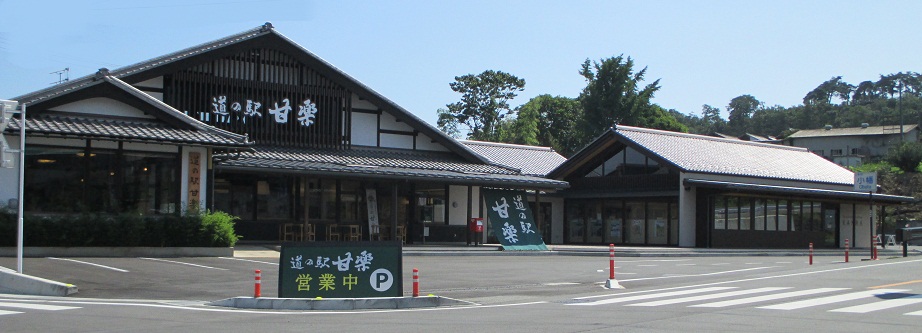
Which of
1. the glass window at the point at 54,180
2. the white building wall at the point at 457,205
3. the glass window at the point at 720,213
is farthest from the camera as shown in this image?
the glass window at the point at 720,213

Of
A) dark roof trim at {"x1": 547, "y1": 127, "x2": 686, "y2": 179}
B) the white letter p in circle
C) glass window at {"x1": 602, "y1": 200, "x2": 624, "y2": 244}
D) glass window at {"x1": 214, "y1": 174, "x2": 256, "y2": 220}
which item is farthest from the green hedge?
glass window at {"x1": 602, "y1": 200, "x2": 624, "y2": 244}

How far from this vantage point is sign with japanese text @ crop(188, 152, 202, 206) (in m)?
24.5

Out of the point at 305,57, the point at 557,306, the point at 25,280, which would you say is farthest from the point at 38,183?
the point at 557,306

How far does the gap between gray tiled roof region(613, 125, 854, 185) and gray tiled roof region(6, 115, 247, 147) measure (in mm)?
19793

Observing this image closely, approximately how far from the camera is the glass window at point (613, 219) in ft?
133

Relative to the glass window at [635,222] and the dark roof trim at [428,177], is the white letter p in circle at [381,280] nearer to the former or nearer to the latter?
the dark roof trim at [428,177]

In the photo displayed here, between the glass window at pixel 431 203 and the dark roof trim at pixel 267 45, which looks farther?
the glass window at pixel 431 203

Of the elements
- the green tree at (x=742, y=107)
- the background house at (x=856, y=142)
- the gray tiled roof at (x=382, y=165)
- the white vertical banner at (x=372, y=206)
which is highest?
the green tree at (x=742, y=107)

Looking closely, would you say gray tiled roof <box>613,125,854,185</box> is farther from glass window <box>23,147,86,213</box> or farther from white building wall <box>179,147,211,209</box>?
glass window <box>23,147,86,213</box>

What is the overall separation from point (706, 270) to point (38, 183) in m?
17.1

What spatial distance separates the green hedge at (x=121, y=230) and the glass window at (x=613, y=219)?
2084 cm

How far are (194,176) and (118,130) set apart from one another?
93.1 inches

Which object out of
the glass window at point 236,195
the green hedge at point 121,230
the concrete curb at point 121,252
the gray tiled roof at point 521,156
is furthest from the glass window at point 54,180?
the gray tiled roof at point 521,156

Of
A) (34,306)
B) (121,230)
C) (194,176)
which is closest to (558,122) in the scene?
(194,176)
